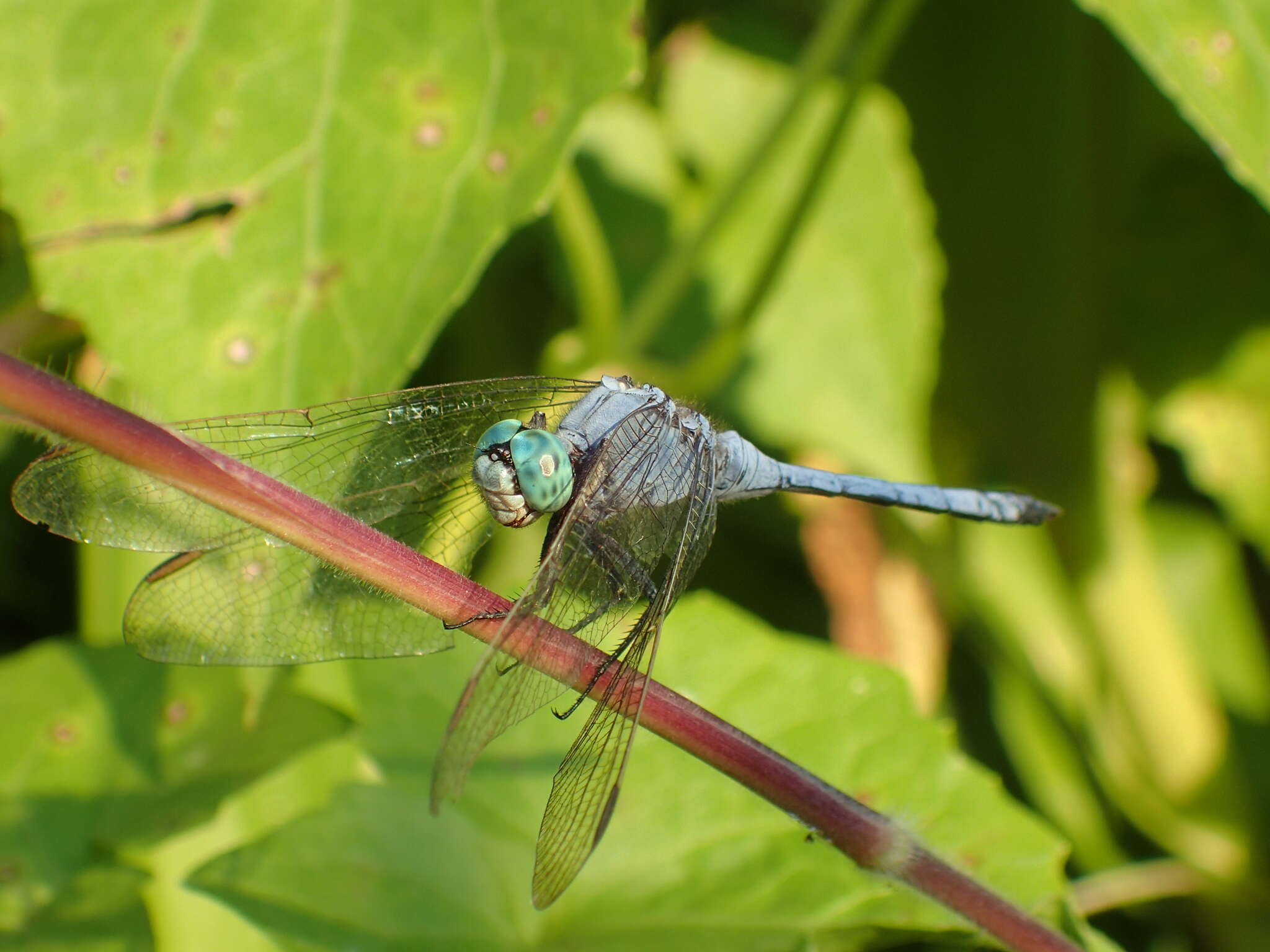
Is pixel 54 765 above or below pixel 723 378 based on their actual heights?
below

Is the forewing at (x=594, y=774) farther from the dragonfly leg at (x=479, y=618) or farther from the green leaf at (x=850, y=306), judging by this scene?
the green leaf at (x=850, y=306)

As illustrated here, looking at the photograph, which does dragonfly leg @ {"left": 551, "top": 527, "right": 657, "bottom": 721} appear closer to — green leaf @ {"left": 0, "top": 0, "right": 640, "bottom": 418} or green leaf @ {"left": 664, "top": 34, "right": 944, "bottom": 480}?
green leaf @ {"left": 0, "top": 0, "right": 640, "bottom": 418}

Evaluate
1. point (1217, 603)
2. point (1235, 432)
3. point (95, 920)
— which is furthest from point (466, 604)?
point (1217, 603)

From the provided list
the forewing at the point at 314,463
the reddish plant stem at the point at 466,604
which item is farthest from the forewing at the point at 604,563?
the forewing at the point at 314,463

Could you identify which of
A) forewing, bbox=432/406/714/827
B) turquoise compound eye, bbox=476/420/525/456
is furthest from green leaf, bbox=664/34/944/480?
turquoise compound eye, bbox=476/420/525/456

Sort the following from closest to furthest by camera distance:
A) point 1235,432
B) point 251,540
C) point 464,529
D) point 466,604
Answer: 1. point 466,604
2. point 251,540
3. point 464,529
4. point 1235,432

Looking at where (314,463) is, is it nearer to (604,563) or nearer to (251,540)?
(251,540)
